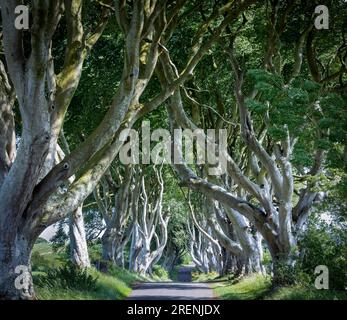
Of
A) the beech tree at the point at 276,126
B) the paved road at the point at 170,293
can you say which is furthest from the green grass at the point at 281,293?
the paved road at the point at 170,293

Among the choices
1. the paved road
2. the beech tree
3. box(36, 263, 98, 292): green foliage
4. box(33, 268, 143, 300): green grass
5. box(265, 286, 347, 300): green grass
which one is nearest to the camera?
box(33, 268, 143, 300): green grass

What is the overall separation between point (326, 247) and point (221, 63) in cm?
782

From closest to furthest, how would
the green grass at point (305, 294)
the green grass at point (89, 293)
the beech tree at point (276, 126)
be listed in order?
the green grass at point (89, 293)
the green grass at point (305, 294)
the beech tree at point (276, 126)

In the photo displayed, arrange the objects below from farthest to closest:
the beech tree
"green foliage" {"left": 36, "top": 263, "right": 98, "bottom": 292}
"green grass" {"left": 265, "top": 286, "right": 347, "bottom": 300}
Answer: "green foliage" {"left": 36, "top": 263, "right": 98, "bottom": 292}
the beech tree
"green grass" {"left": 265, "top": 286, "right": 347, "bottom": 300}

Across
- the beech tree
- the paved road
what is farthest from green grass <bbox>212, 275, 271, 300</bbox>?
the beech tree

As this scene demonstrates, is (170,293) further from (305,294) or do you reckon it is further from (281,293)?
(305,294)

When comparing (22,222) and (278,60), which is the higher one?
(278,60)

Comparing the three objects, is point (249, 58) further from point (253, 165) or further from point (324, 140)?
point (324, 140)

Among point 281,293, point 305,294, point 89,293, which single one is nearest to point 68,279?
point 89,293

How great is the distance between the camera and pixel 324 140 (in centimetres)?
1281

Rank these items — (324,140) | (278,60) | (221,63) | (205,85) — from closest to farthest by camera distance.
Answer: (324,140) → (278,60) → (221,63) → (205,85)

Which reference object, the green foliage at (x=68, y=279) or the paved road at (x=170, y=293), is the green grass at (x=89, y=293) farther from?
the paved road at (x=170, y=293)

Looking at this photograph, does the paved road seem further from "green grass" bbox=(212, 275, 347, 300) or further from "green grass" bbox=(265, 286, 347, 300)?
"green grass" bbox=(265, 286, 347, 300)
